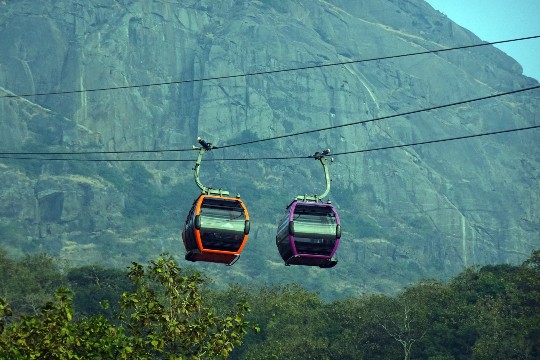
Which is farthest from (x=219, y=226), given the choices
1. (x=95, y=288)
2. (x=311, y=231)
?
(x=95, y=288)

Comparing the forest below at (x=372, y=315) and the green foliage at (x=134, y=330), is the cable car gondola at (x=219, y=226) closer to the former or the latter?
the green foliage at (x=134, y=330)

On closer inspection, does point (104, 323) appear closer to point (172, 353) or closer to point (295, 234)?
point (172, 353)

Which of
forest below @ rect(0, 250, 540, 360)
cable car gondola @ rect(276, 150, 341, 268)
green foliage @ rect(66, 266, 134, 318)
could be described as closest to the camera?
cable car gondola @ rect(276, 150, 341, 268)

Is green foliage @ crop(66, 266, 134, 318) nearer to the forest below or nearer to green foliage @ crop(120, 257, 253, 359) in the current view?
the forest below

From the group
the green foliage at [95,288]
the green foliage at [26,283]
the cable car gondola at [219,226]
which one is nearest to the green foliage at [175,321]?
the cable car gondola at [219,226]

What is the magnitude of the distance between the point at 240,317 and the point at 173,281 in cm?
259

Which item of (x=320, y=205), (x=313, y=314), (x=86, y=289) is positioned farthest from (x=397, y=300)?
(x=320, y=205)

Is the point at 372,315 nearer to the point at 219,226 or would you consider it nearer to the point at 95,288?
the point at 95,288

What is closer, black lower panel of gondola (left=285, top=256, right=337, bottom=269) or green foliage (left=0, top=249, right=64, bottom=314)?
black lower panel of gondola (left=285, top=256, right=337, bottom=269)

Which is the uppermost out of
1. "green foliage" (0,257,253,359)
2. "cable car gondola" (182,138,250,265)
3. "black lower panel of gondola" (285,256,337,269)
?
"cable car gondola" (182,138,250,265)

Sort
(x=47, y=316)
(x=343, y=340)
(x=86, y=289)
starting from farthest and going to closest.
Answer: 1. (x=86, y=289)
2. (x=343, y=340)
3. (x=47, y=316)

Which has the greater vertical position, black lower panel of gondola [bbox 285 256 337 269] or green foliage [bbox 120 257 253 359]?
black lower panel of gondola [bbox 285 256 337 269]

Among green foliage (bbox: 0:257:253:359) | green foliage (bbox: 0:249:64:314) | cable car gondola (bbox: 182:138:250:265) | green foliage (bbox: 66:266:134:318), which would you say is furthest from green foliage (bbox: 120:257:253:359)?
green foliage (bbox: 66:266:134:318)

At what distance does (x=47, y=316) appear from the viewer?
3562 centimetres
